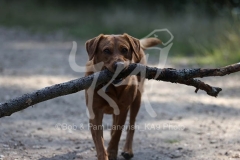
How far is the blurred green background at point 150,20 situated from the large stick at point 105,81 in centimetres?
632

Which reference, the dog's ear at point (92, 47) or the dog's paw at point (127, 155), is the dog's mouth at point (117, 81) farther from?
the dog's paw at point (127, 155)

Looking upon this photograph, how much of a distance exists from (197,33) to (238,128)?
7973 mm

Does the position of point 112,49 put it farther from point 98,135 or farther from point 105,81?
point 98,135

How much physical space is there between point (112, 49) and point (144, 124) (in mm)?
2067

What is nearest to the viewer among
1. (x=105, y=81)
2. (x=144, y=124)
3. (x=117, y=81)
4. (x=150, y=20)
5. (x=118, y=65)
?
(x=118, y=65)

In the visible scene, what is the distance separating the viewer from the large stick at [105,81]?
3730mm

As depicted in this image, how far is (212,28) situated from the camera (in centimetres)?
1352

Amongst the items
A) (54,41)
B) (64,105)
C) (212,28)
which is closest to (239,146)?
(64,105)

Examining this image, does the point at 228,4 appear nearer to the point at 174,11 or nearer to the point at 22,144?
the point at 174,11

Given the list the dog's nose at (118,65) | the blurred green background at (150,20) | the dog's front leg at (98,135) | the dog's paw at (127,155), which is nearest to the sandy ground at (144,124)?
the dog's paw at (127,155)

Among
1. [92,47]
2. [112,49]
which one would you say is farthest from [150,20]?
[112,49]

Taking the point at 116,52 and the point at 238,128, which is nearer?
the point at 116,52

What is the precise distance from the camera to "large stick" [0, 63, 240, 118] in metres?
3.73

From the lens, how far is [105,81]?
4.25 metres
